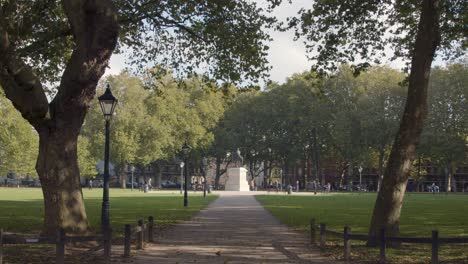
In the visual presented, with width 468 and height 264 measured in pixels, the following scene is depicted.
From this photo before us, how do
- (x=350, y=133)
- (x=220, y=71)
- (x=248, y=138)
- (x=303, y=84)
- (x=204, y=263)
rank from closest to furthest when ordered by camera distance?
(x=204, y=263) < (x=220, y=71) < (x=350, y=133) < (x=303, y=84) < (x=248, y=138)

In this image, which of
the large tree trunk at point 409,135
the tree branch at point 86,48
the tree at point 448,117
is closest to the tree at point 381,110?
the tree at point 448,117

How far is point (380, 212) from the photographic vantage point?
581 inches

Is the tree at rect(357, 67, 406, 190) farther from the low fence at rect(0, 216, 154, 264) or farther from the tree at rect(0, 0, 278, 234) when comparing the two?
the low fence at rect(0, 216, 154, 264)

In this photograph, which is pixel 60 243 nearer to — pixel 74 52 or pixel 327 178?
pixel 74 52

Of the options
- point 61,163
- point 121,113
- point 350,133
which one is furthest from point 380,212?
point 121,113

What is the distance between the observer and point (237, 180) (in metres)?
78.1

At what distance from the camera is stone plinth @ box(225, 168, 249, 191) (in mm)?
77781

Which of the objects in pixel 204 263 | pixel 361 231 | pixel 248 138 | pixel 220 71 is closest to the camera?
pixel 204 263

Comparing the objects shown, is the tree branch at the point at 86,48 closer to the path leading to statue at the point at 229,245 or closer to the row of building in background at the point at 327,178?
the path leading to statue at the point at 229,245

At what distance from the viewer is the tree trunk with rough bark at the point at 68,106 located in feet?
47.2

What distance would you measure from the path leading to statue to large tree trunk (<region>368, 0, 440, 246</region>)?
2.17m

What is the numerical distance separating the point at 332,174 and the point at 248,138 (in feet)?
96.9

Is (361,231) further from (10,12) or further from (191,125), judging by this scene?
(191,125)

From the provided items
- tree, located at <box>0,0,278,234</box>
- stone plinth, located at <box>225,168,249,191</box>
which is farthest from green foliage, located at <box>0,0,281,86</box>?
stone plinth, located at <box>225,168,249,191</box>
